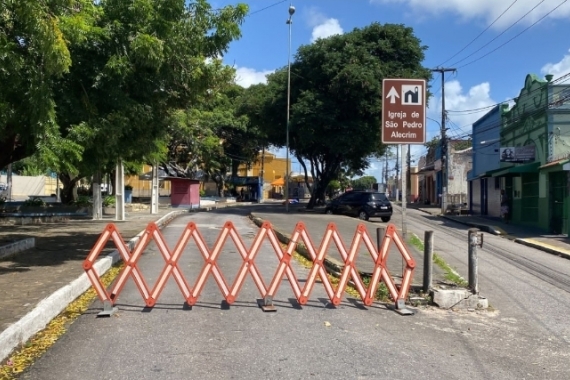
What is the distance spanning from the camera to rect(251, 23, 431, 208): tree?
105 ft

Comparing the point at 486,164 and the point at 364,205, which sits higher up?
the point at 486,164

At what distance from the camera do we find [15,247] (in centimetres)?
1234

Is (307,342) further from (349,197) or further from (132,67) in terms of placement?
(349,197)

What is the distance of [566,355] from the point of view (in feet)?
19.3

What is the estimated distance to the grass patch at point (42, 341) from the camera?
202 inches

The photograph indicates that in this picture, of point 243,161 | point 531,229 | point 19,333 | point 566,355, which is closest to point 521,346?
point 566,355

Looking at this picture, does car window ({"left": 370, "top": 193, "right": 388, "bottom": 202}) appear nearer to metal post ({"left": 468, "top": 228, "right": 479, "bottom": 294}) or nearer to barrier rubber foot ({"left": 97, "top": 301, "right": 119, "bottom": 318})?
metal post ({"left": 468, "top": 228, "right": 479, "bottom": 294})

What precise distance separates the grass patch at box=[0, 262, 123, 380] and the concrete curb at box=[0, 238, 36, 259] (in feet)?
13.2

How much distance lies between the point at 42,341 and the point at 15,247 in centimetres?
714

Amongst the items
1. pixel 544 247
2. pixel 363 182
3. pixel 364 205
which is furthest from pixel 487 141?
pixel 363 182

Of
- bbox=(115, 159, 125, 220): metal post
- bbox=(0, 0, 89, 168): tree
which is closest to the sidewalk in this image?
bbox=(0, 0, 89, 168): tree

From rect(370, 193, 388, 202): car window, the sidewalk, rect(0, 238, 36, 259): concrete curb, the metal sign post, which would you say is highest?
the metal sign post

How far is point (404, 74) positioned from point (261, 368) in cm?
2960

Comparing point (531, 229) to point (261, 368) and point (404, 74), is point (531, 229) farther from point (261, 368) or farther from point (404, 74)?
point (261, 368)
